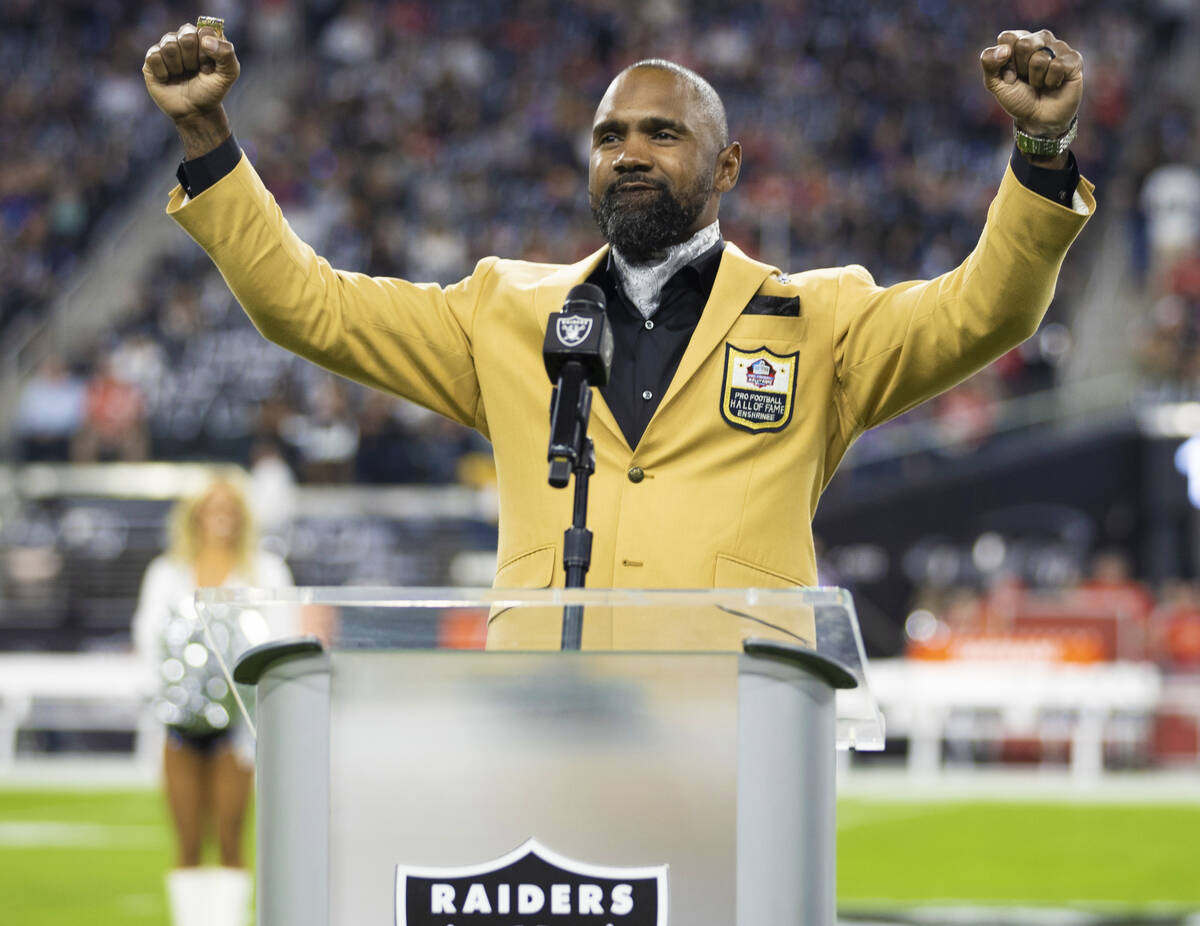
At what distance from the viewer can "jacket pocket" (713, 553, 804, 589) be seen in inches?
114

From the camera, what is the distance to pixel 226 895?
6.37 metres

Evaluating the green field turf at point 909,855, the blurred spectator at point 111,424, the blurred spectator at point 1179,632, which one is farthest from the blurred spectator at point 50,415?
the blurred spectator at point 1179,632

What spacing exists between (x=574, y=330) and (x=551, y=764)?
63 cm

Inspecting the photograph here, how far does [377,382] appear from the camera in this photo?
10.6 feet

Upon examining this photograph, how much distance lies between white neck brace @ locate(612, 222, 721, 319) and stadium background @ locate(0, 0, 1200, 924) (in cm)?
511

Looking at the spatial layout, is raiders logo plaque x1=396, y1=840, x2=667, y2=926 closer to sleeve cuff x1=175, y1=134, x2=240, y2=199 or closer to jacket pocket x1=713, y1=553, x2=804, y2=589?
jacket pocket x1=713, y1=553, x2=804, y2=589

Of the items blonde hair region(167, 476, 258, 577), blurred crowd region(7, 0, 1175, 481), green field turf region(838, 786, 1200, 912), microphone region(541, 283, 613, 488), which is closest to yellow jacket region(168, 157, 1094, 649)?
microphone region(541, 283, 613, 488)

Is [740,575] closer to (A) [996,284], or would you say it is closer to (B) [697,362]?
(B) [697,362]

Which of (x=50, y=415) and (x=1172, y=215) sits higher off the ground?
(x=1172, y=215)

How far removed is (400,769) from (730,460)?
1.02 metres

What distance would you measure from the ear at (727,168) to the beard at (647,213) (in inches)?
3.9

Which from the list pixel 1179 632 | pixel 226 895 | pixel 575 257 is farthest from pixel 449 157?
pixel 226 895

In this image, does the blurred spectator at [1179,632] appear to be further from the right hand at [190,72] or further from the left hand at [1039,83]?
the right hand at [190,72]

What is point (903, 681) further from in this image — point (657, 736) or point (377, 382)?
point (657, 736)
